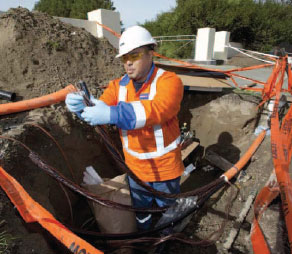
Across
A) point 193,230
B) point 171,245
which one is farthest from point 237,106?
point 171,245

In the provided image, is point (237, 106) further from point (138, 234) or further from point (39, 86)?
point (39, 86)

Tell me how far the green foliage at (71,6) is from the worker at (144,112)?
2341 centimetres

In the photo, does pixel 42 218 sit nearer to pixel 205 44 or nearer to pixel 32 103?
pixel 32 103

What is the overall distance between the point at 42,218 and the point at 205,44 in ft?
38.0

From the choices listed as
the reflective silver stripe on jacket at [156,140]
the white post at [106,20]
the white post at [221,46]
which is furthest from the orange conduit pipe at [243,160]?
the white post at [221,46]

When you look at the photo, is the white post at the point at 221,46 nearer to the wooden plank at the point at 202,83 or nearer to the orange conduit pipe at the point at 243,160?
the wooden plank at the point at 202,83

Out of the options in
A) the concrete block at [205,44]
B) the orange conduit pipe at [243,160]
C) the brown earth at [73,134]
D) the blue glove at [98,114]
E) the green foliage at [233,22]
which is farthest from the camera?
the green foliage at [233,22]

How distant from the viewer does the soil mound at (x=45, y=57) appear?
336 cm

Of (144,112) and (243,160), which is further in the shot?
(243,160)

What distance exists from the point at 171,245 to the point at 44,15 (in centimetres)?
498

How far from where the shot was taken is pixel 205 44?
11.0 m

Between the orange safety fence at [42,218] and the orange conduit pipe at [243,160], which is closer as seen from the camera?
the orange safety fence at [42,218]

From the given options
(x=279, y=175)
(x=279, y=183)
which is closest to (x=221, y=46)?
(x=279, y=175)

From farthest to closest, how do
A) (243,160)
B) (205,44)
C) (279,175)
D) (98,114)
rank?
(205,44) < (243,160) < (279,175) < (98,114)
